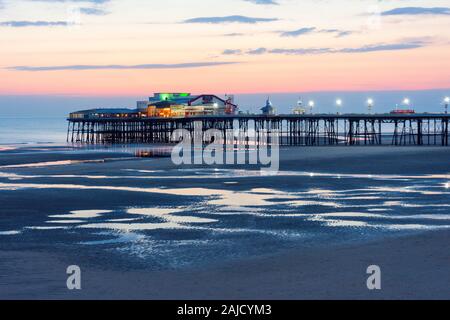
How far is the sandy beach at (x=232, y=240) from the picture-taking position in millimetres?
15922

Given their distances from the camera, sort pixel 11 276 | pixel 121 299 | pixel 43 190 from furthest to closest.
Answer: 1. pixel 43 190
2. pixel 11 276
3. pixel 121 299

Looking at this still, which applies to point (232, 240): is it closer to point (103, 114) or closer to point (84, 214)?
point (84, 214)

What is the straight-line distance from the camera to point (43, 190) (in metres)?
35.6

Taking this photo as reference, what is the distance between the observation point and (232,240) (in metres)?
21.6

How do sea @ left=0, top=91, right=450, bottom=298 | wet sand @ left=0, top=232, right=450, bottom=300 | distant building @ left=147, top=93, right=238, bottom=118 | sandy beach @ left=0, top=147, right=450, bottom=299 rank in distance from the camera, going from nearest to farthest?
1. wet sand @ left=0, top=232, right=450, bottom=300
2. sandy beach @ left=0, top=147, right=450, bottom=299
3. sea @ left=0, top=91, right=450, bottom=298
4. distant building @ left=147, top=93, right=238, bottom=118

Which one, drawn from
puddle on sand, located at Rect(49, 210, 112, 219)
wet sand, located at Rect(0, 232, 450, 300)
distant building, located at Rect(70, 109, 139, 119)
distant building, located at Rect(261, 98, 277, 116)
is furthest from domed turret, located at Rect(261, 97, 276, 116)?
wet sand, located at Rect(0, 232, 450, 300)

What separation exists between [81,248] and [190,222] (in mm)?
5545

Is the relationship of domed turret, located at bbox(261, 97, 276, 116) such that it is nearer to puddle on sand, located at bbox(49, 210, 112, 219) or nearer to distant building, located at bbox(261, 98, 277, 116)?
distant building, located at bbox(261, 98, 277, 116)

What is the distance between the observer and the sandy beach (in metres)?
15.9

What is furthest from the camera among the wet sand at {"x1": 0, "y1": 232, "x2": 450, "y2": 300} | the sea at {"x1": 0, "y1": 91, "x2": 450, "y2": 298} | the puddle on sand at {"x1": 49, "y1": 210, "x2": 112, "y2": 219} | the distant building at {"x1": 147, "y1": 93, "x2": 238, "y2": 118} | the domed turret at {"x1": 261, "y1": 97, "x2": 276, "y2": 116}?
the domed turret at {"x1": 261, "y1": 97, "x2": 276, "y2": 116}
